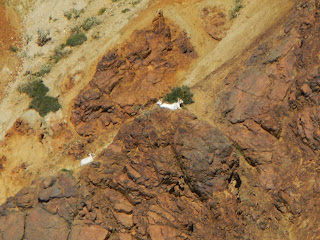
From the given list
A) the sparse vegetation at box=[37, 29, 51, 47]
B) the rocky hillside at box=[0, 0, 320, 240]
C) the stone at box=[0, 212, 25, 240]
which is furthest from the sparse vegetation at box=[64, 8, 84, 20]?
the stone at box=[0, 212, 25, 240]

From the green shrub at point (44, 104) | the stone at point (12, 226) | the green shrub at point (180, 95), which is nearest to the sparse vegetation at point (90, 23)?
the green shrub at point (44, 104)

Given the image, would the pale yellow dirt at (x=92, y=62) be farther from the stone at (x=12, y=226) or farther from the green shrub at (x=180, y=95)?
the stone at (x=12, y=226)

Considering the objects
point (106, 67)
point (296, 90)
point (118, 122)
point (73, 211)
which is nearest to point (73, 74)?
point (106, 67)

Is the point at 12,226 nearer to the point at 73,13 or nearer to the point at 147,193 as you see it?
the point at 147,193

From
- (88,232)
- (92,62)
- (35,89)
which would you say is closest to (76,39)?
(92,62)

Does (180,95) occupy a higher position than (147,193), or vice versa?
(147,193)

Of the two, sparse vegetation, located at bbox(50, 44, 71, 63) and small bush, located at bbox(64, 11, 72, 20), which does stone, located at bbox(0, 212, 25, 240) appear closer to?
sparse vegetation, located at bbox(50, 44, 71, 63)
